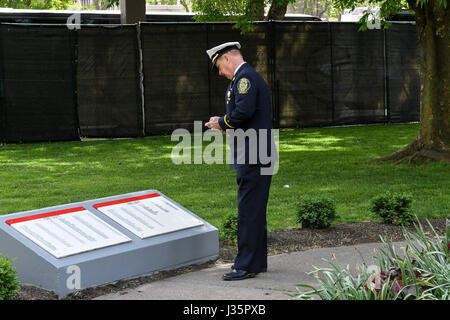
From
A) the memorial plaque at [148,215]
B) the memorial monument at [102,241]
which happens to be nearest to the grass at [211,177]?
the memorial plaque at [148,215]

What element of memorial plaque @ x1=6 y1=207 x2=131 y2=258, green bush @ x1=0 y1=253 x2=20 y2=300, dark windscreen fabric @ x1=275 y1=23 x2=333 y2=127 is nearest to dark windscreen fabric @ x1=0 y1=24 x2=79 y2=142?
dark windscreen fabric @ x1=275 y1=23 x2=333 y2=127

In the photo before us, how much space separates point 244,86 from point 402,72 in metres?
14.9

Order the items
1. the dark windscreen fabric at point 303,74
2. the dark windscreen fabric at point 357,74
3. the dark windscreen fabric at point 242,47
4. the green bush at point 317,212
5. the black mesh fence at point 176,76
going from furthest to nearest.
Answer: the dark windscreen fabric at point 357,74, the dark windscreen fabric at point 303,74, the dark windscreen fabric at point 242,47, the black mesh fence at point 176,76, the green bush at point 317,212

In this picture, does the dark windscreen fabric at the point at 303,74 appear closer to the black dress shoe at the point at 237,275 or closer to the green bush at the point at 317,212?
the green bush at the point at 317,212

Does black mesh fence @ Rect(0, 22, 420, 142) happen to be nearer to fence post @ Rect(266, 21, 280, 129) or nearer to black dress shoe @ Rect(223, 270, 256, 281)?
fence post @ Rect(266, 21, 280, 129)

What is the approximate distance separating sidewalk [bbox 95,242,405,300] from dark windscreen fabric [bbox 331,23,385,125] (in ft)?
41.4

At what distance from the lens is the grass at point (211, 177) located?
925cm

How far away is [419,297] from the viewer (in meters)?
4.05

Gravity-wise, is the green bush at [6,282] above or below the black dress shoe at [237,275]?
above

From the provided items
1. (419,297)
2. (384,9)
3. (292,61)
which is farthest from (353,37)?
(419,297)

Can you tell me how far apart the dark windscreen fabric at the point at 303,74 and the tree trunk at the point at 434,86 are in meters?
5.91

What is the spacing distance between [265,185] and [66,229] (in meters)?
1.66

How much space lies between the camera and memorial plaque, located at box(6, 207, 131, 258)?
543 centimetres

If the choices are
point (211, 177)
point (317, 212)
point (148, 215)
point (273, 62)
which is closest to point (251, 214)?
point (148, 215)
